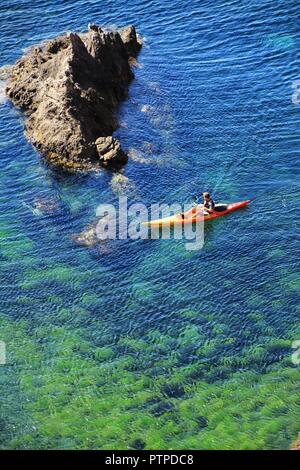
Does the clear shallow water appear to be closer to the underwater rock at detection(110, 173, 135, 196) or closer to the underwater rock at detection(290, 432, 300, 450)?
the underwater rock at detection(110, 173, 135, 196)

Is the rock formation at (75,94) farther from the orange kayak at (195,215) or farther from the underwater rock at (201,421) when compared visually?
the underwater rock at (201,421)

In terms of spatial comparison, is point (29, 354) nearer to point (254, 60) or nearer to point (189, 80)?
point (189, 80)

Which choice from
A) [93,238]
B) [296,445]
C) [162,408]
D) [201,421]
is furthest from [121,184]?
[296,445]

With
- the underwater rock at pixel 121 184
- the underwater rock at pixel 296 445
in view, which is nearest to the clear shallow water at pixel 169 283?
the underwater rock at pixel 121 184

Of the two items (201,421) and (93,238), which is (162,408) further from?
(93,238)

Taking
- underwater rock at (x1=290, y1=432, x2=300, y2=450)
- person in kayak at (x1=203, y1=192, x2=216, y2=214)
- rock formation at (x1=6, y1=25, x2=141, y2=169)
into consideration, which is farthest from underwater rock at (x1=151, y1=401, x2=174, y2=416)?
rock formation at (x1=6, y1=25, x2=141, y2=169)
